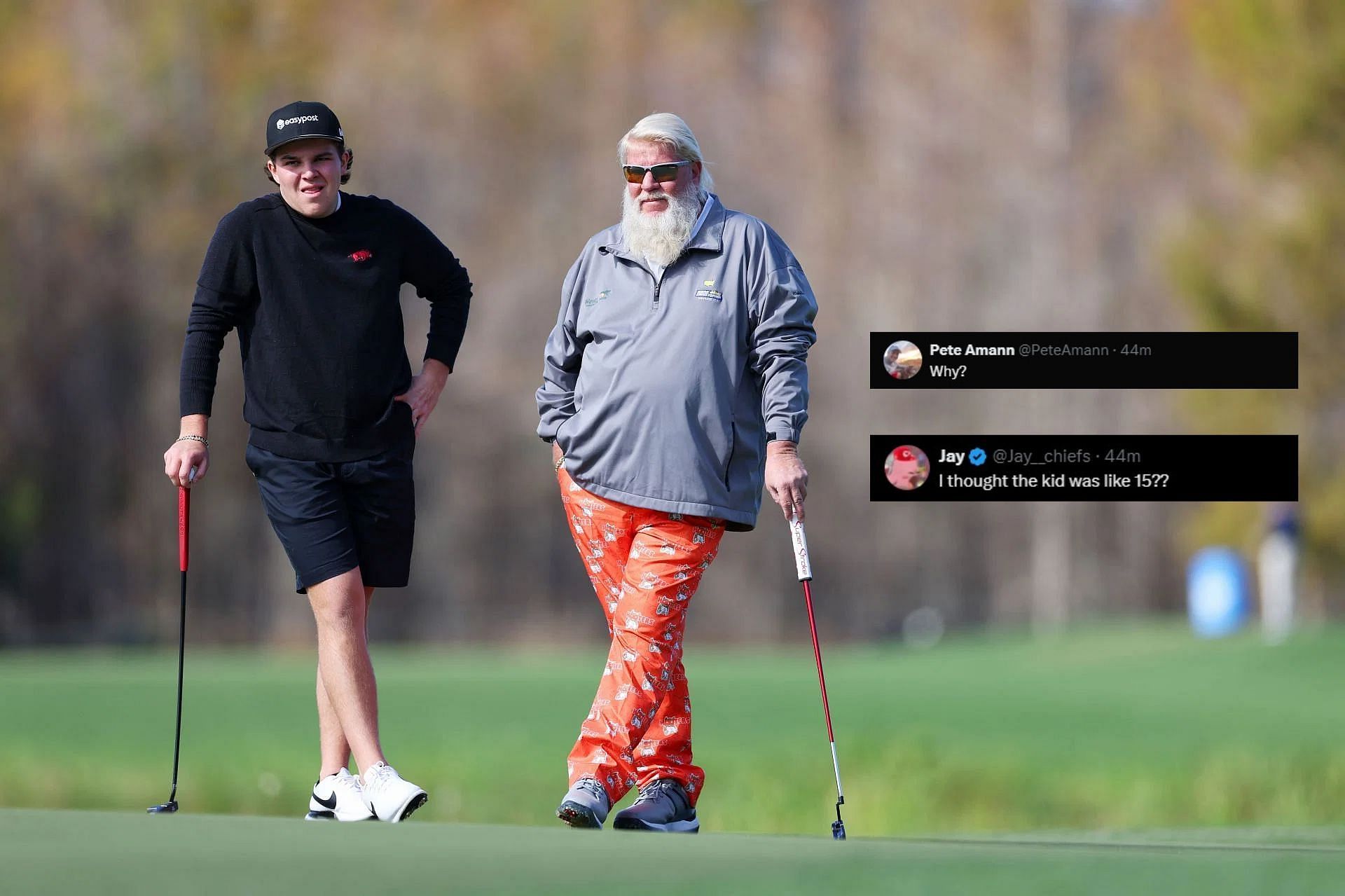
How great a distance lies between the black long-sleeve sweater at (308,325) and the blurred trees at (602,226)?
696 inches

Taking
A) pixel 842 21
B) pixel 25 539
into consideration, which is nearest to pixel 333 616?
pixel 25 539

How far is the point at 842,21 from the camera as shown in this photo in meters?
27.6

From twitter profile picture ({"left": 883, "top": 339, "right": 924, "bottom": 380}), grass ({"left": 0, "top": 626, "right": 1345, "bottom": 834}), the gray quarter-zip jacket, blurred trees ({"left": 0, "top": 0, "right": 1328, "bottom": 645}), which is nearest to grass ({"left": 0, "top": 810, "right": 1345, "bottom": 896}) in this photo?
the gray quarter-zip jacket

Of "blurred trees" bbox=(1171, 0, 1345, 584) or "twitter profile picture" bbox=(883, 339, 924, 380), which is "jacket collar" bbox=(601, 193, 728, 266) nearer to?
"twitter profile picture" bbox=(883, 339, 924, 380)

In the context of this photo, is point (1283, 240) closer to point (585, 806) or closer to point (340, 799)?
point (340, 799)

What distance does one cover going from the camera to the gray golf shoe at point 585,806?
446cm

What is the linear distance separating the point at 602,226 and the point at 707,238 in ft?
64.8

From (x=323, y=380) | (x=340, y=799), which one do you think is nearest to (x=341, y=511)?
(x=323, y=380)

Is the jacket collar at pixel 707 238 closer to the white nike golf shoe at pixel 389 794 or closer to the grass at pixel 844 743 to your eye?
the white nike golf shoe at pixel 389 794

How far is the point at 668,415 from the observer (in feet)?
15.5

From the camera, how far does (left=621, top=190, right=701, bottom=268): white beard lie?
188 inches

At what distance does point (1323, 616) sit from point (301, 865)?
22629 millimetres

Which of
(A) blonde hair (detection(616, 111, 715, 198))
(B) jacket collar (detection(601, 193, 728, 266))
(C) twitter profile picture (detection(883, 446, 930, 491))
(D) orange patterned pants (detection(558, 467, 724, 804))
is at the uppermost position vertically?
(A) blonde hair (detection(616, 111, 715, 198))
